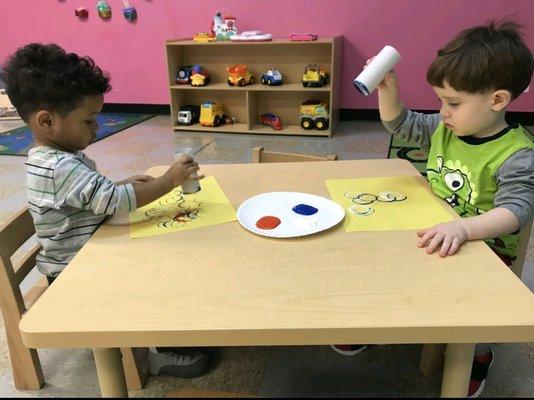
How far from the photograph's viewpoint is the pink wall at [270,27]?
3291 millimetres

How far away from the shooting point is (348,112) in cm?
370

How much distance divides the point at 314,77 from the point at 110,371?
111 inches

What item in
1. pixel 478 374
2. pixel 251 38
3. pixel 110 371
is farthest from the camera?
pixel 251 38

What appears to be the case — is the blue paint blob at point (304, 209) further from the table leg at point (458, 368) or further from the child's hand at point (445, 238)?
the table leg at point (458, 368)

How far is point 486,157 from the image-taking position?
900mm

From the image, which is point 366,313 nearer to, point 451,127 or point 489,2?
point 451,127

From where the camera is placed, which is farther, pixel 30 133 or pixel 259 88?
pixel 30 133

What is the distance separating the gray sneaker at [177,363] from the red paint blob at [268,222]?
52 centimetres

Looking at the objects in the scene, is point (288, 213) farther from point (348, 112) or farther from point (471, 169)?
point (348, 112)

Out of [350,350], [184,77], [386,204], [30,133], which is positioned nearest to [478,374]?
[350,350]

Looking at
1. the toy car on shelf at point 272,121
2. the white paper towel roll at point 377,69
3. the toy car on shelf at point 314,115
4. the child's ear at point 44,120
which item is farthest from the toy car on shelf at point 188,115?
the white paper towel roll at point 377,69

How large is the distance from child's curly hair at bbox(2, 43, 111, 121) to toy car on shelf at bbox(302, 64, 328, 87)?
244 cm

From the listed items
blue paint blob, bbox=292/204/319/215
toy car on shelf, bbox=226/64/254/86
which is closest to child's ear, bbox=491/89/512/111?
blue paint blob, bbox=292/204/319/215

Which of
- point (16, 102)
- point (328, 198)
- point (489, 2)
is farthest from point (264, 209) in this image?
point (489, 2)
